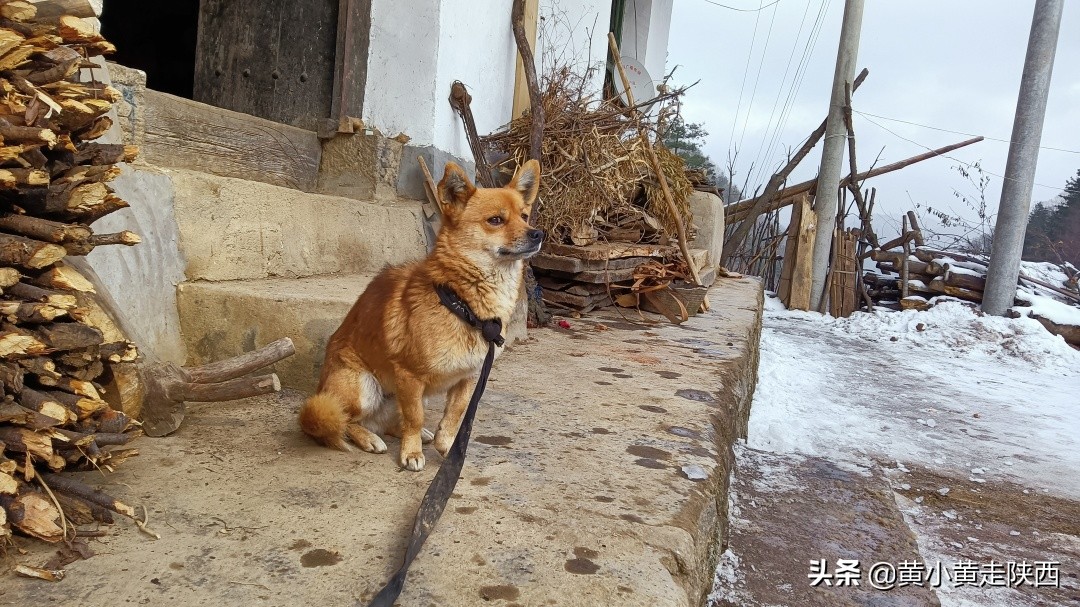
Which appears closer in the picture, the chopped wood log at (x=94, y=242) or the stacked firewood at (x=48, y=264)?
the stacked firewood at (x=48, y=264)

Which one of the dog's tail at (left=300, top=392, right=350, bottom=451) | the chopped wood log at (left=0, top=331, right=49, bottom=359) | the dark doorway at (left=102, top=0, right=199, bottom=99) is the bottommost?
the dog's tail at (left=300, top=392, right=350, bottom=451)

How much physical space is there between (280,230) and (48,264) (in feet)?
5.96

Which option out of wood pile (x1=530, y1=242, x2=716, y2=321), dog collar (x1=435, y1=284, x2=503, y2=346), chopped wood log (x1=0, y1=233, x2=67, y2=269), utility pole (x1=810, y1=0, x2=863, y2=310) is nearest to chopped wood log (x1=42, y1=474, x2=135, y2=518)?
chopped wood log (x1=0, y1=233, x2=67, y2=269)

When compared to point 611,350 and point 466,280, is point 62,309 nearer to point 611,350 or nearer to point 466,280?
point 466,280

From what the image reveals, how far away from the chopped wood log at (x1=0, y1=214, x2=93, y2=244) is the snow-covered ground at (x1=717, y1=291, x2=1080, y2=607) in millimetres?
2312

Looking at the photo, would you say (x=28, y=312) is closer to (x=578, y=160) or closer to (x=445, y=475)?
(x=445, y=475)

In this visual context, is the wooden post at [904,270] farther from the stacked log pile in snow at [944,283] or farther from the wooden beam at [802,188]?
the wooden beam at [802,188]

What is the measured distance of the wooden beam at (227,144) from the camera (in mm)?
3254

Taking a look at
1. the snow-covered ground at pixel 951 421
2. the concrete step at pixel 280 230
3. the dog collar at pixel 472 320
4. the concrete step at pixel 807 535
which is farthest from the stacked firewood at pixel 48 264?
the snow-covered ground at pixel 951 421

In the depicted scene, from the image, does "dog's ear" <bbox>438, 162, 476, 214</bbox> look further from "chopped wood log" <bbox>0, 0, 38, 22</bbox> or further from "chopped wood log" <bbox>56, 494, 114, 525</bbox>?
"chopped wood log" <bbox>56, 494, 114, 525</bbox>

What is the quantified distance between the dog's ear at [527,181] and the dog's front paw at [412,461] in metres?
1.03

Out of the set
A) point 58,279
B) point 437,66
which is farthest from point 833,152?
point 58,279

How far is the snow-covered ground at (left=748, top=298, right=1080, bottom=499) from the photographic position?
4.25 m

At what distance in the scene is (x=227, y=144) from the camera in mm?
3570
